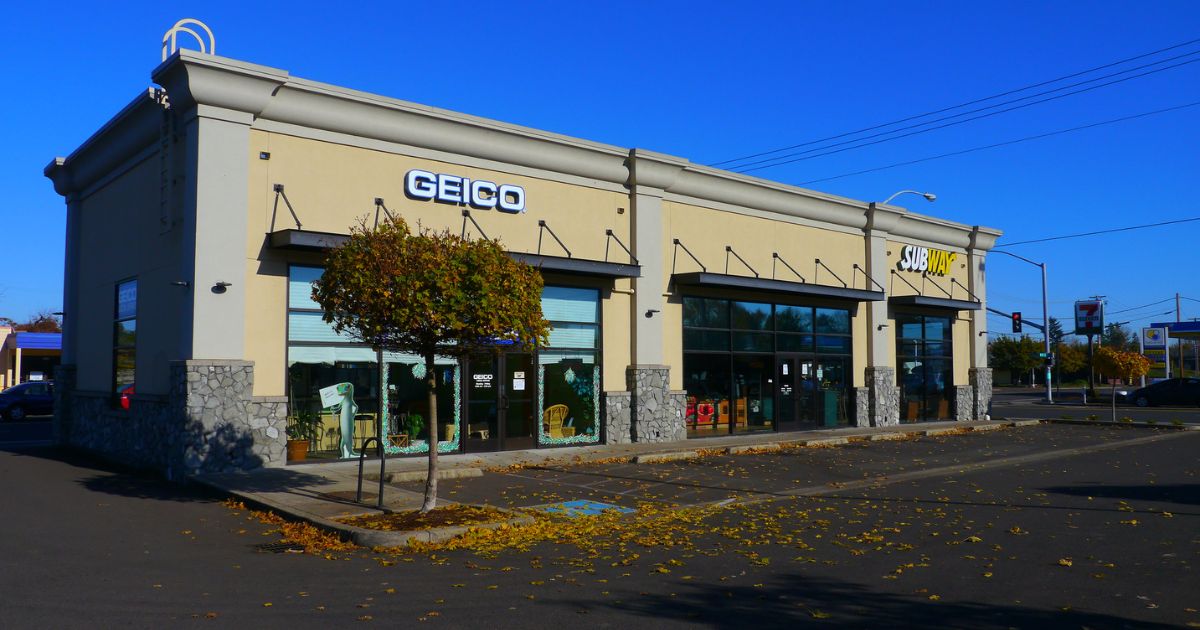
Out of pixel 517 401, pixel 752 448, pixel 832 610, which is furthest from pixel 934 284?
pixel 832 610

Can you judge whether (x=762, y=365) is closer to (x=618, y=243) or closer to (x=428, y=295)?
(x=618, y=243)

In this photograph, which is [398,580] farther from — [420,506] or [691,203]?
[691,203]

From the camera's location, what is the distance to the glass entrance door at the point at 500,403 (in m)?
18.7

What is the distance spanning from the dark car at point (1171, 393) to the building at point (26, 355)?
54.1m

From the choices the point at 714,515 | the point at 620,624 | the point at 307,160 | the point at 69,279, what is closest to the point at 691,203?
the point at 307,160

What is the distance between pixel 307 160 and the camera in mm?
16594

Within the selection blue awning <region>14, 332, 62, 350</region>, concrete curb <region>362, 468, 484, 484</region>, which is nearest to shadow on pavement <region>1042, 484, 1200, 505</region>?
concrete curb <region>362, 468, 484, 484</region>

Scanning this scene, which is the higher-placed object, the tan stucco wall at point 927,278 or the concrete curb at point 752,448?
the tan stucco wall at point 927,278

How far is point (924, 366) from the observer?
30.1 metres

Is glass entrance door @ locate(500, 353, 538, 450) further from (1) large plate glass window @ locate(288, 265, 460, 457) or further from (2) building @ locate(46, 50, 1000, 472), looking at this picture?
(1) large plate glass window @ locate(288, 265, 460, 457)

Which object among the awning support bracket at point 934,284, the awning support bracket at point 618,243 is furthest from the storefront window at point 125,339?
the awning support bracket at point 934,284

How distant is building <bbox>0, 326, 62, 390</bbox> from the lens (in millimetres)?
45438

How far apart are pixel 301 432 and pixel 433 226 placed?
15.6 feet

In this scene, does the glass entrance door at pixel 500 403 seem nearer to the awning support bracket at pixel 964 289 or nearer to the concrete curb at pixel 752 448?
the concrete curb at pixel 752 448
